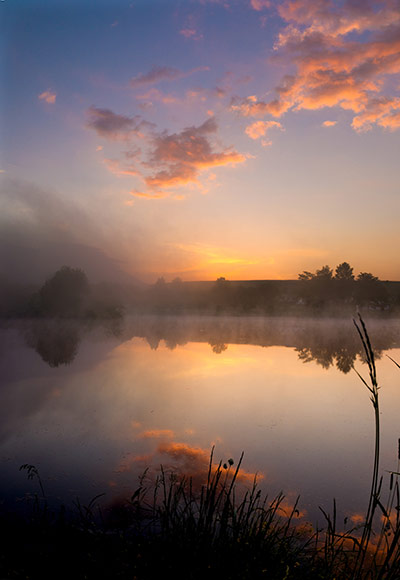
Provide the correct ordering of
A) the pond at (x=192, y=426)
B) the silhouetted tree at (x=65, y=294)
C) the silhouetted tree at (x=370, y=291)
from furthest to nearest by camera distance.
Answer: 1. the silhouetted tree at (x=370, y=291)
2. the silhouetted tree at (x=65, y=294)
3. the pond at (x=192, y=426)

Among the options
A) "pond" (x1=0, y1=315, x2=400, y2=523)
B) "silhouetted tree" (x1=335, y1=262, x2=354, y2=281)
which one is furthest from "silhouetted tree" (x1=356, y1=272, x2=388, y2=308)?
"pond" (x1=0, y1=315, x2=400, y2=523)

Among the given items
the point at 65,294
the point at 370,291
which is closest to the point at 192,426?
the point at 65,294

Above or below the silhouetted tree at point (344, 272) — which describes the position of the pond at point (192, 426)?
below

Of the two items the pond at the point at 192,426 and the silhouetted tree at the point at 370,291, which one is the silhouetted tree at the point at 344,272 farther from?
the pond at the point at 192,426

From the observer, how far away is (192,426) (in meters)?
12.7

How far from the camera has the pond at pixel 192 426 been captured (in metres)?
8.22

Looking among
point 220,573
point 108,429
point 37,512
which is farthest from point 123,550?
point 108,429

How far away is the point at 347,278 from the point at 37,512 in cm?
10683

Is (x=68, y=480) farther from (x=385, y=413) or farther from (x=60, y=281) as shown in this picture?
(x=60, y=281)

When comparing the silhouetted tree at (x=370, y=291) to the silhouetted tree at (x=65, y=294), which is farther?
the silhouetted tree at (x=370, y=291)

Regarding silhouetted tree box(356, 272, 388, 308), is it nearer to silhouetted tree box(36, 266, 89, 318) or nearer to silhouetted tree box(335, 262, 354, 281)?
silhouetted tree box(335, 262, 354, 281)

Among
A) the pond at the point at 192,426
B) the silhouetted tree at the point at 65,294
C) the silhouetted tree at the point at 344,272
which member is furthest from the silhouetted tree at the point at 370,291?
the pond at the point at 192,426

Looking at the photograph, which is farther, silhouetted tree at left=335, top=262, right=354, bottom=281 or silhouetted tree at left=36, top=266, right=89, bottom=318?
silhouetted tree at left=335, top=262, right=354, bottom=281

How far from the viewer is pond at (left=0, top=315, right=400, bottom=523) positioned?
27.0ft
